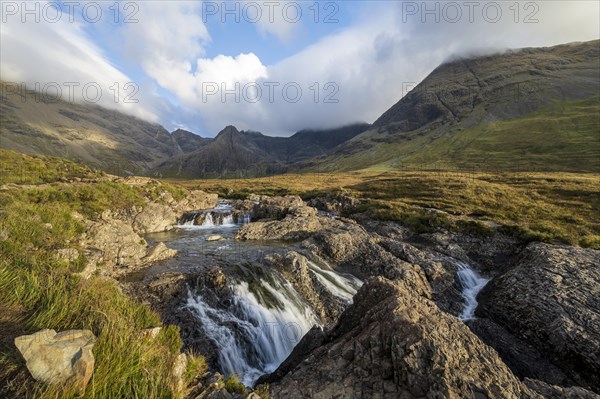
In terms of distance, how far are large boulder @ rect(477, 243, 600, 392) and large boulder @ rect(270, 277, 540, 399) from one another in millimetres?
9568

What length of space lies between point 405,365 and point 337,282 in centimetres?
1505

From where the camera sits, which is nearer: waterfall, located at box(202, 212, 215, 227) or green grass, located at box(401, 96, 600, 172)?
waterfall, located at box(202, 212, 215, 227)

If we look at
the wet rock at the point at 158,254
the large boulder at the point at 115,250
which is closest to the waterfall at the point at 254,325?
the large boulder at the point at 115,250

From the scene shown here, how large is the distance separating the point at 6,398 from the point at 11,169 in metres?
51.6

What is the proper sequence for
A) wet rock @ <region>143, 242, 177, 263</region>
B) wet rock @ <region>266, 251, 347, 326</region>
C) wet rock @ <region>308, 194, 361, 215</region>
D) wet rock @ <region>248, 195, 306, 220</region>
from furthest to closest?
wet rock @ <region>308, 194, 361, 215</region>
wet rock @ <region>248, 195, 306, 220</region>
wet rock @ <region>143, 242, 177, 263</region>
wet rock @ <region>266, 251, 347, 326</region>

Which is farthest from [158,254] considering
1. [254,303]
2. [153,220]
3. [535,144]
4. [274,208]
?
[535,144]

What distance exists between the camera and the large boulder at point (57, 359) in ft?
14.7

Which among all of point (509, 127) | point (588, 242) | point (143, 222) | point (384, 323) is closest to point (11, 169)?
point (143, 222)

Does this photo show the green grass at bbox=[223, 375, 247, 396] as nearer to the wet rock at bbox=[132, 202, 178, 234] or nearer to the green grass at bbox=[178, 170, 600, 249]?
the green grass at bbox=[178, 170, 600, 249]

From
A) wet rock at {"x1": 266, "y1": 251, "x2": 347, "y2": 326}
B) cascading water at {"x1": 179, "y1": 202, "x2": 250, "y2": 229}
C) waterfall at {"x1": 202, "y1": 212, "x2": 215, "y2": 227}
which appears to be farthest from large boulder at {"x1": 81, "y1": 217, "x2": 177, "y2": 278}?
waterfall at {"x1": 202, "y1": 212, "x2": 215, "y2": 227}

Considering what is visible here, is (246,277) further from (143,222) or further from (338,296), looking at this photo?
(143,222)

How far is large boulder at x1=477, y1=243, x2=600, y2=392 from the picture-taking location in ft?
43.9

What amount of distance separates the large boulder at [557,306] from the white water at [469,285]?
2.23 feet

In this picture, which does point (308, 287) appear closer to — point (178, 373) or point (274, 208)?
point (178, 373)
